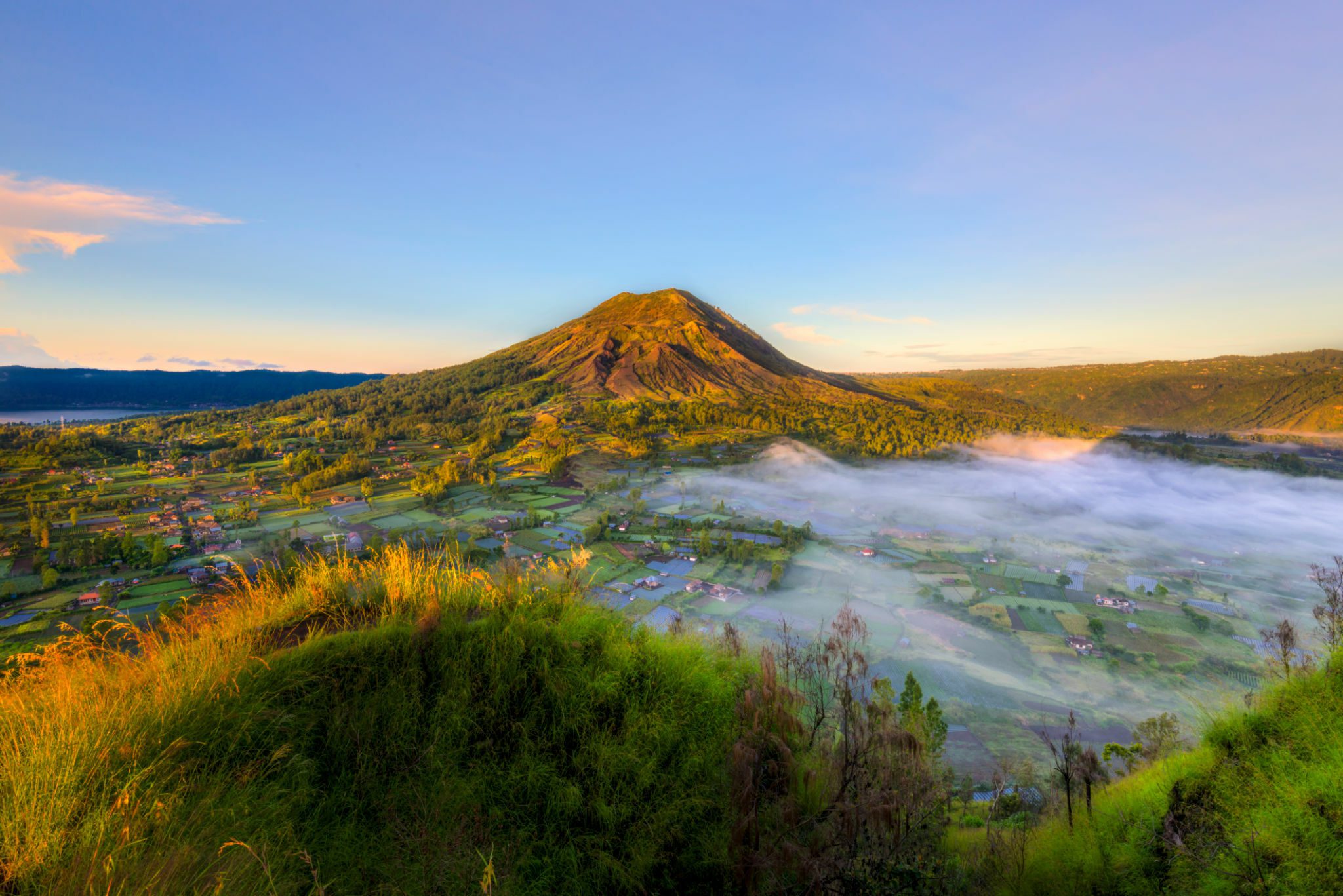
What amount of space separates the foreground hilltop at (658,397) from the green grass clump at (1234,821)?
71798 millimetres

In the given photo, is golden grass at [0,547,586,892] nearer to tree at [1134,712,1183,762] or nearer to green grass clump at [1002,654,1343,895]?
green grass clump at [1002,654,1343,895]

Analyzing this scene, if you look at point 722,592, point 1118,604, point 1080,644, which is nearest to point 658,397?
point 722,592

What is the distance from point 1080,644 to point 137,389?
446 feet

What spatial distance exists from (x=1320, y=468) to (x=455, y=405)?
19019 centimetres

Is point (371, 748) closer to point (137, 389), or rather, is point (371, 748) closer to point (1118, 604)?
point (1118, 604)

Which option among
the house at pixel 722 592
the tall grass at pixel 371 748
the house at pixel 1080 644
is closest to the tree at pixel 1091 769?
the tall grass at pixel 371 748

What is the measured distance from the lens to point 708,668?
531 cm

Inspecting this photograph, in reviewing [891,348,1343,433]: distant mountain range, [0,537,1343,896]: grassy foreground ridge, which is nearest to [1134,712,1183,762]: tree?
[0,537,1343,896]: grassy foreground ridge

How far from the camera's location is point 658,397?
9025 cm

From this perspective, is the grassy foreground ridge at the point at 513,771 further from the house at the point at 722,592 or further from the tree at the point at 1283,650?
the house at the point at 722,592

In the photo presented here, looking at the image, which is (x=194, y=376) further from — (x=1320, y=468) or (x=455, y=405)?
(x=1320, y=468)

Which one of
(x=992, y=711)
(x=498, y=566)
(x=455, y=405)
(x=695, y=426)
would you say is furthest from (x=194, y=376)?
(x=992, y=711)

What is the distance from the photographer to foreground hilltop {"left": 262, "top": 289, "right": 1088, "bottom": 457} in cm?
7694

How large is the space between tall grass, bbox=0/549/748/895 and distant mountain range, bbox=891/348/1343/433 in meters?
186
